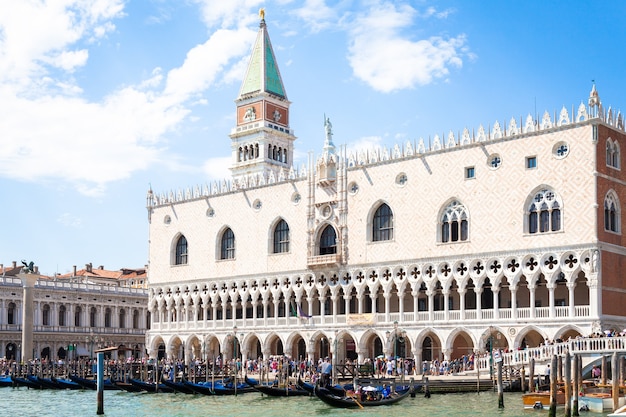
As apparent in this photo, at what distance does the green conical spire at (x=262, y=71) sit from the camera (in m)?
57.9

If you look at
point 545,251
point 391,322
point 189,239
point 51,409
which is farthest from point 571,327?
point 189,239

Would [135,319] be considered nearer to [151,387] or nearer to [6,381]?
[6,381]

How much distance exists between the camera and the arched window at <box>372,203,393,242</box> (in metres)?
38.2

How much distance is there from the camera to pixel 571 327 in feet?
105

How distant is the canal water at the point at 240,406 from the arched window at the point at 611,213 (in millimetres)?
7786

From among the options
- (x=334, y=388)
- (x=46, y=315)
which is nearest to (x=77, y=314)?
(x=46, y=315)

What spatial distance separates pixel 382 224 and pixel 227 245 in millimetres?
9367

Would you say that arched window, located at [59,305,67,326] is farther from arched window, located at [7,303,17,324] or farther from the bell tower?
the bell tower

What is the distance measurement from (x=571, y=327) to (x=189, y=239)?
20503 millimetres

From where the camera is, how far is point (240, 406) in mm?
27250

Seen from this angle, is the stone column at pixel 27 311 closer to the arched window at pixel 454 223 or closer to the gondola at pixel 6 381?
the gondola at pixel 6 381

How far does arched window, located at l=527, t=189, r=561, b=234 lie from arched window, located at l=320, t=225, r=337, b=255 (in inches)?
363

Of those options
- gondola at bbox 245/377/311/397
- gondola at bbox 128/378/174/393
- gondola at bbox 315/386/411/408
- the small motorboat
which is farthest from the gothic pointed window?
the small motorboat

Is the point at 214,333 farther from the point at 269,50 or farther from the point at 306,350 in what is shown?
the point at 269,50
